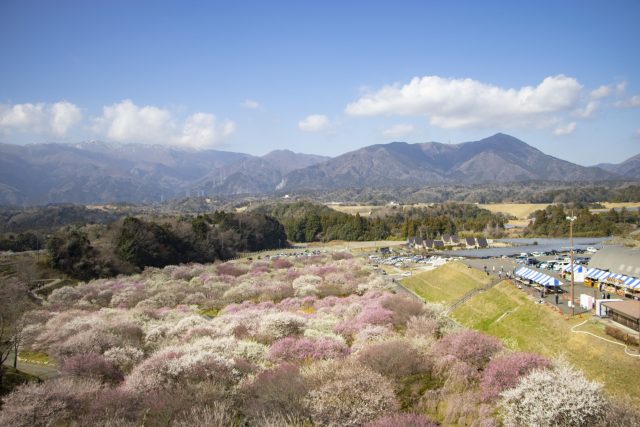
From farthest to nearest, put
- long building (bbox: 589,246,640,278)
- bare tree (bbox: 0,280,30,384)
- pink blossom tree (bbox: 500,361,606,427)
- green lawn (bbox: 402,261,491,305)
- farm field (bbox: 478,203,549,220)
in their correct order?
farm field (bbox: 478,203,549,220), green lawn (bbox: 402,261,491,305), long building (bbox: 589,246,640,278), bare tree (bbox: 0,280,30,384), pink blossom tree (bbox: 500,361,606,427)

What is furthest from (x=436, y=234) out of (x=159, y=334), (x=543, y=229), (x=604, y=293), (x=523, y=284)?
(x=159, y=334)

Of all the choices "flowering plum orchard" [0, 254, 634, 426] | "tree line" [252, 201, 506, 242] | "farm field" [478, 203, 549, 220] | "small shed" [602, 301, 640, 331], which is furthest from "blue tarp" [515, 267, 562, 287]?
"farm field" [478, 203, 549, 220]

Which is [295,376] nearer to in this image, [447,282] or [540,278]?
[540,278]

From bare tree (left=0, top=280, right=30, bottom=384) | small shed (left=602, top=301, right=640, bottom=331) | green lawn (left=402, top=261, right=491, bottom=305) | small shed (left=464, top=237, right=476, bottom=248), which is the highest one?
small shed (left=602, top=301, right=640, bottom=331)

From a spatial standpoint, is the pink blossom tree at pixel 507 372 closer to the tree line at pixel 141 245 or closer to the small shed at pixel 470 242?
the tree line at pixel 141 245

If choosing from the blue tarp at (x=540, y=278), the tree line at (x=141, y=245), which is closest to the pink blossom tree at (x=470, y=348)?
the blue tarp at (x=540, y=278)

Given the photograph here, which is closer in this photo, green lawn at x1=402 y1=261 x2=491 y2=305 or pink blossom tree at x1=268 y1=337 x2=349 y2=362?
pink blossom tree at x1=268 y1=337 x2=349 y2=362

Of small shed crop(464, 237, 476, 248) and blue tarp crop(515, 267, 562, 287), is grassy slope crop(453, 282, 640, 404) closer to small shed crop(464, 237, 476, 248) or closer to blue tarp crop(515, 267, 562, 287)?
blue tarp crop(515, 267, 562, 287)
